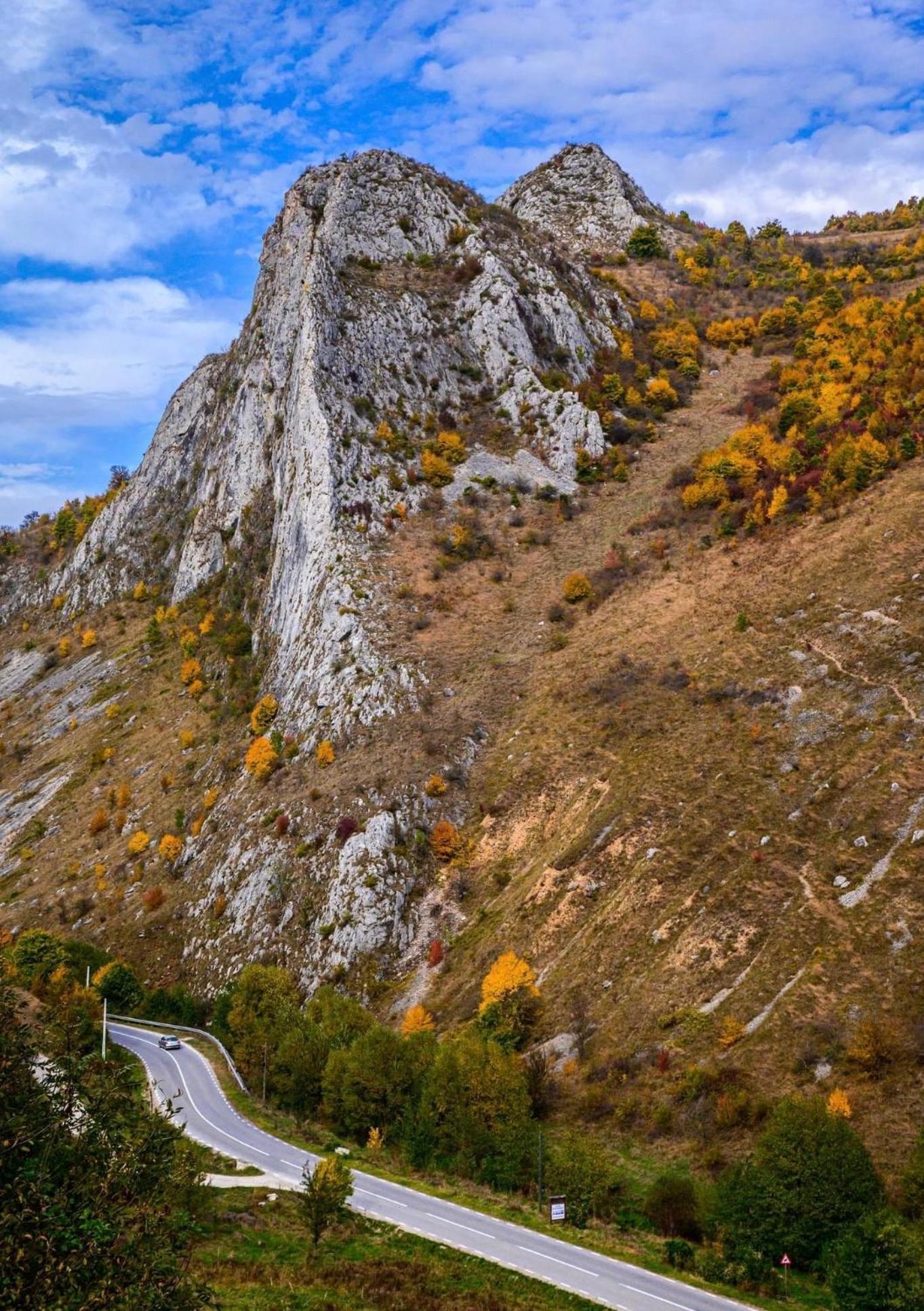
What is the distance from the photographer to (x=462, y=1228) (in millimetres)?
34125

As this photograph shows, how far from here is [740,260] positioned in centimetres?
13938

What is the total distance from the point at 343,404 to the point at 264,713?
31.4 meters

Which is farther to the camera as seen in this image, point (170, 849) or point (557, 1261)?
point (170, 849)

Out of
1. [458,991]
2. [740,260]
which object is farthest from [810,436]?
[740,260]

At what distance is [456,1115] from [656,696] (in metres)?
29.0

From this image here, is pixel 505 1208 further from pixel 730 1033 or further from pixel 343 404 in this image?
pixel 343 404

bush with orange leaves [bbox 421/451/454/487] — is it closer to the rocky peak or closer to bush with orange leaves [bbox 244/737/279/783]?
bush with orange leaves [bbox 244/737/279/783]

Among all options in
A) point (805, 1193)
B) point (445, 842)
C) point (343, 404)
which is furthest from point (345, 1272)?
point (343, 404)

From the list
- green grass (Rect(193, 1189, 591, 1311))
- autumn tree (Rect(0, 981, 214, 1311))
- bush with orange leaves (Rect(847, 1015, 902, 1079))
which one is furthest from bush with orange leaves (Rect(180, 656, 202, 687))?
autumn tree (Rect(0, 981, 214, 1311))

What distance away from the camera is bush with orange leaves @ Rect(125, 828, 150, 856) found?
72562 mm

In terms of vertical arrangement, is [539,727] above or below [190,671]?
below

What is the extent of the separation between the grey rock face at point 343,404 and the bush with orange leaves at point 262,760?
10.4 ft

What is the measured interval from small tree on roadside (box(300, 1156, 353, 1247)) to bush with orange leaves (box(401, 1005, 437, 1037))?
16.3m

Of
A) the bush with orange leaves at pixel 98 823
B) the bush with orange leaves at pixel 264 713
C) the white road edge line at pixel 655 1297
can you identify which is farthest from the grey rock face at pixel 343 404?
the white road edge line at pixel 655 1297
